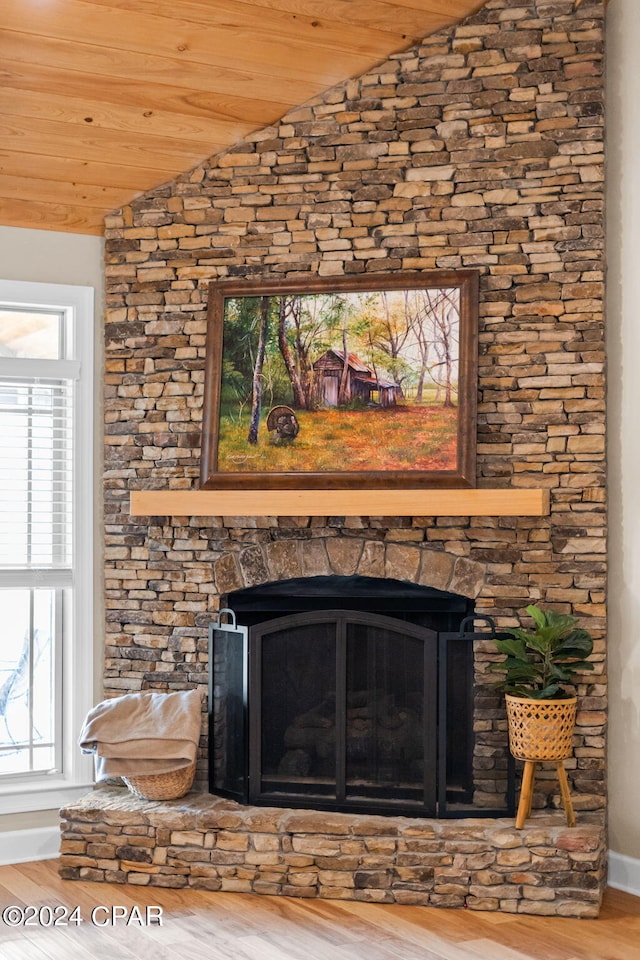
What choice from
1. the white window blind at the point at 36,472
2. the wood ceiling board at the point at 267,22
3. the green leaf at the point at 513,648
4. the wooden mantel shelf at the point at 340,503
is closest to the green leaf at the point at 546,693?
the green leaf at the point at 513,648

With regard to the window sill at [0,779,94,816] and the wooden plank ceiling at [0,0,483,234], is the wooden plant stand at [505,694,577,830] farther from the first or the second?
the wooden plank ceiling at [0,0,483,234]

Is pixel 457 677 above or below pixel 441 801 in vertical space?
above

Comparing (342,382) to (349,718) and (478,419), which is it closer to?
(478,419)

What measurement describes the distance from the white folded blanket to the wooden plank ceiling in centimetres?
198

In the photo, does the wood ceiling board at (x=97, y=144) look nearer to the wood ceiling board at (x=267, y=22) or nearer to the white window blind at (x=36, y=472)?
the wood ceiling board at (x=267, y=22)

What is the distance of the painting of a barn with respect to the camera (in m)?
4.04

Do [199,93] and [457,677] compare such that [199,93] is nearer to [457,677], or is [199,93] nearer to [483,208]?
[483,208]

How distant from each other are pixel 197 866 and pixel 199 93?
2818 mm

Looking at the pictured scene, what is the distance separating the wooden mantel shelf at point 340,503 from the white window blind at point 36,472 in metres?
0.41

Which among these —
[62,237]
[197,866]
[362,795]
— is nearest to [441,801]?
[362,795]

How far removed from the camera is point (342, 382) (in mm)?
4082

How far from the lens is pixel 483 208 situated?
399 centimetres

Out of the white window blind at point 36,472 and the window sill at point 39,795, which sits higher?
the white window blind at point 36,472

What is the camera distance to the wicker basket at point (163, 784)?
13.0 feet
